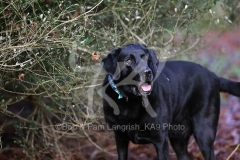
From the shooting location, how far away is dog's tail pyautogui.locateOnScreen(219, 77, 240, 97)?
5.26 metres

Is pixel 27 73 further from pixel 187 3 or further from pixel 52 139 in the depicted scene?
pixel 187 3

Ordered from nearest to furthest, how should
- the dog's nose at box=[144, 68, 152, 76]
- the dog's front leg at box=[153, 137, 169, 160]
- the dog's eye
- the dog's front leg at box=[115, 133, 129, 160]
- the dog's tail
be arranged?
the dog's nose at box=[144, 68, 152, 76] → the dog's eye → the dog's front leg at box=[153, 137, 169, 160] → the dog's front leg at box=[115, 133, 129, 160] → the dog's tail

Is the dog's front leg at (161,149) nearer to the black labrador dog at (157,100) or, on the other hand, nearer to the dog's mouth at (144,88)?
the black labrador dog at (157,100)

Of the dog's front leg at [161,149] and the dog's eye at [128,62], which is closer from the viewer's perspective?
the dog's eye at [128,62]

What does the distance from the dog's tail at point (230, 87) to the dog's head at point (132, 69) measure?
3.81ft

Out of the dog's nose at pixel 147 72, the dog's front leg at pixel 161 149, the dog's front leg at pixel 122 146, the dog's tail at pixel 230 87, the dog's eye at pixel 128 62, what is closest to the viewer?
the dog's nose at pixel 147 72

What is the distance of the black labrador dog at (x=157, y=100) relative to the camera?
4477mm

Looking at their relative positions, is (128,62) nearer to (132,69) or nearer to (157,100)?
(132,69)

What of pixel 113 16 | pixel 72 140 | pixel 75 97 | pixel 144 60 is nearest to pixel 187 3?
pixel 113 16

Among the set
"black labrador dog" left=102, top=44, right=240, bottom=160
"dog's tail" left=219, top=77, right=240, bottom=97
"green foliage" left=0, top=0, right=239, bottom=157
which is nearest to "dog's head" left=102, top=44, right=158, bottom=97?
"black labrador dog" left=102, top=44, right=240, bottom=160

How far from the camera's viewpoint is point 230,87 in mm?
5328

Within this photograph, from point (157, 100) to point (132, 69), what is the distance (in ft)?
1.58

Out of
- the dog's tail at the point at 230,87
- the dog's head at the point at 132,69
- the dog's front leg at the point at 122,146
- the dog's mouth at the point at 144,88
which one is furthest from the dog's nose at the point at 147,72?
the dog's tail at the point at 230,87

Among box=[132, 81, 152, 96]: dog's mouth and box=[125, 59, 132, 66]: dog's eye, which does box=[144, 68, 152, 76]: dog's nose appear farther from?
box=[125, 59, 132, 66]: dog's eye
